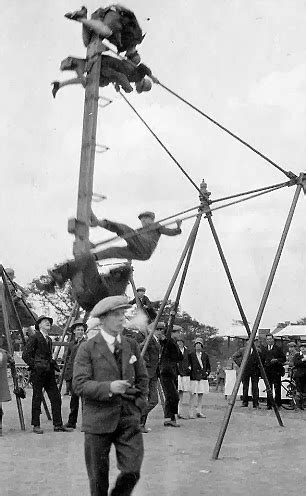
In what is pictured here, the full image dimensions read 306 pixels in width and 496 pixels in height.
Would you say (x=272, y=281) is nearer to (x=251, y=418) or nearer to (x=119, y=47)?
(x=119, y=47)

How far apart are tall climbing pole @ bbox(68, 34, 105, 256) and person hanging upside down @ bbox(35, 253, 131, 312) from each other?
120 mm

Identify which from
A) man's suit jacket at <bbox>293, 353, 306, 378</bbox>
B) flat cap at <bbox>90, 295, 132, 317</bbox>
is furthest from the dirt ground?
man's suit jacket at <bbox>293, 353, 306, 378</bbox>

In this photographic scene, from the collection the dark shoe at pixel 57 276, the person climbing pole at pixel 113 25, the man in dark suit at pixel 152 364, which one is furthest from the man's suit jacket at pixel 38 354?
the person climbing pole at pixel 113 25

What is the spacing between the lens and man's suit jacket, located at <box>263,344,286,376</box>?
17.9 m

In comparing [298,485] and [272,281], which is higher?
[272,281]

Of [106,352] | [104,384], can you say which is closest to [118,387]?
[104,384]

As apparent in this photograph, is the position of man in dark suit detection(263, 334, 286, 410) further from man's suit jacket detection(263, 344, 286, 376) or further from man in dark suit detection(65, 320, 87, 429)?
man in dark suit detection(65, 320, 87, 429)

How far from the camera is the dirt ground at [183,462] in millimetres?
6934

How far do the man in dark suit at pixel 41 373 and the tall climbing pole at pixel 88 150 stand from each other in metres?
5.42

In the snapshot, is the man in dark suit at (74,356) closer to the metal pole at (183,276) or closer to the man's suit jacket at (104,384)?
the metal pole at (183,276)

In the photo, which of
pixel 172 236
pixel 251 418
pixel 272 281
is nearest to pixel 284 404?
pixel 251 418

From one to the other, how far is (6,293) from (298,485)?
690cm

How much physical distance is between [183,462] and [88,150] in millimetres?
3843

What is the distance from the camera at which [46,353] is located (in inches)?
475
